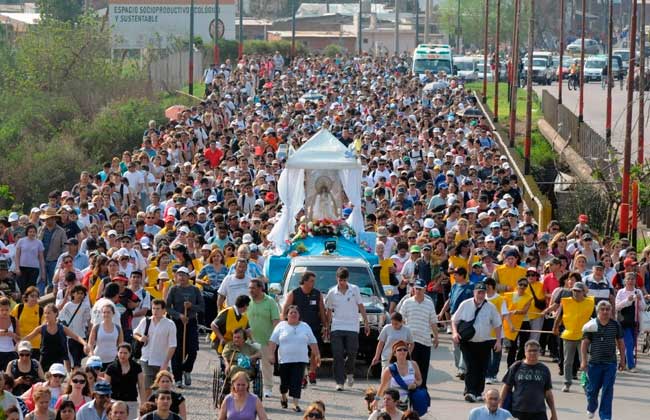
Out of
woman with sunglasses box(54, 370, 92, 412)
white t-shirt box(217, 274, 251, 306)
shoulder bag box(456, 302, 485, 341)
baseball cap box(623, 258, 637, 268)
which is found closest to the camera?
woman with sunglasses box(54, 370, 92, 412)

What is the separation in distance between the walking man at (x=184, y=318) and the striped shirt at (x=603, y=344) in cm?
441

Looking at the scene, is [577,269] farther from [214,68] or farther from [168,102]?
[168,102]

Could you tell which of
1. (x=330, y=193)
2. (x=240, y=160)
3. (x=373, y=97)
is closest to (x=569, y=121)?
(x=373, y=97)

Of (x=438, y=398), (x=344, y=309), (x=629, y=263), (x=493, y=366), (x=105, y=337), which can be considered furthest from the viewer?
(x=629, y=263)

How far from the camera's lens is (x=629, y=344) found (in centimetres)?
2133

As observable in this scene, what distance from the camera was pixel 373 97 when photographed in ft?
160

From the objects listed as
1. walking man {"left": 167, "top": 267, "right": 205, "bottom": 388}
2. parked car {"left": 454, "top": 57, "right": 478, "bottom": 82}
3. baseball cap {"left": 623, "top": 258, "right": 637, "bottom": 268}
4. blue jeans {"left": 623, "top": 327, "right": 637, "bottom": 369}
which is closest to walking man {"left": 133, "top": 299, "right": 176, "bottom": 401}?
walking man {"left": 167, "top": 267, "right": 205, "bottom": 388}

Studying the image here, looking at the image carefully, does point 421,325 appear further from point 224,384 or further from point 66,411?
point 66,411

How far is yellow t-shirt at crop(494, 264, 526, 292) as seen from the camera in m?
21.6

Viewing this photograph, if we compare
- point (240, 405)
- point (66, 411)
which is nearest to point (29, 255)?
point (240, 405)

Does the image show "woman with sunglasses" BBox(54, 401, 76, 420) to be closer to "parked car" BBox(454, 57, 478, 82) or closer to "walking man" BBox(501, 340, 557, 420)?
"walking man" BBox(501, 340, 557, 420)

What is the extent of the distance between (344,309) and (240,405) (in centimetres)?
495

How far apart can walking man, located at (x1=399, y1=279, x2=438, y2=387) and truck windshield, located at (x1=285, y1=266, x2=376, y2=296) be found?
5.36 ft

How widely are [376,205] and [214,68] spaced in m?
29.2
